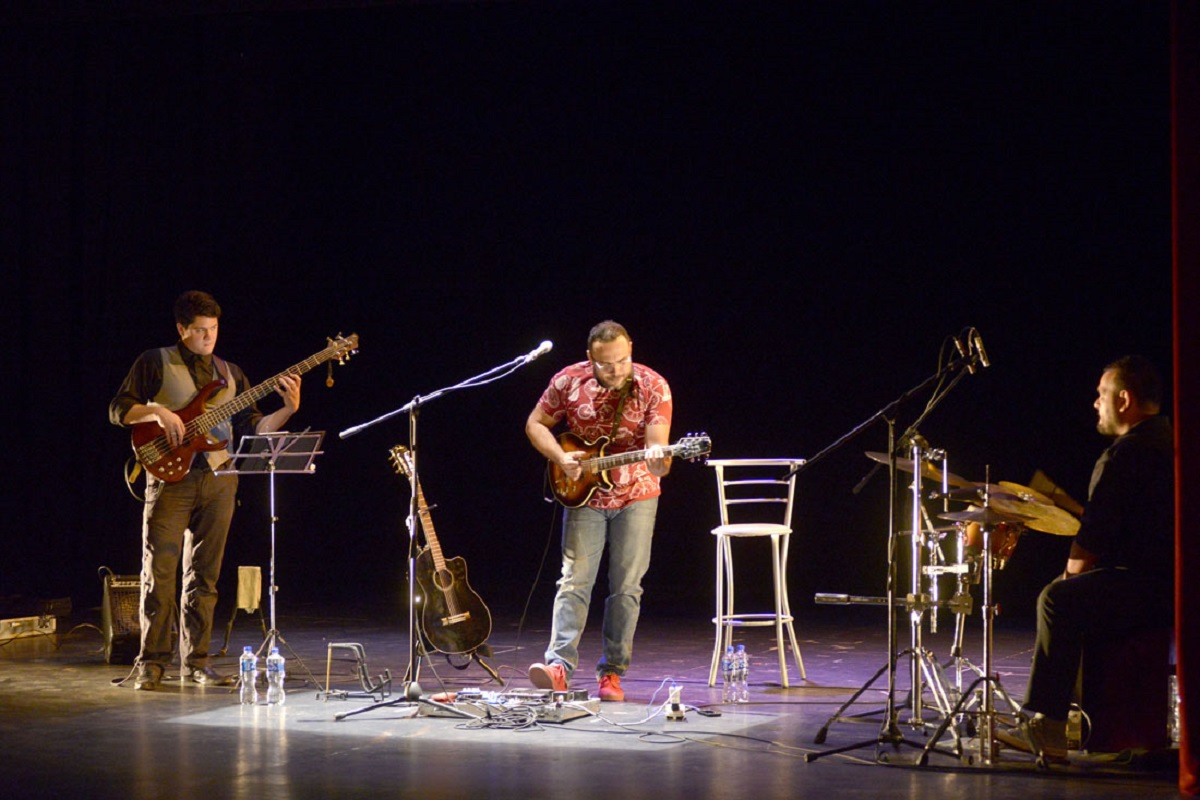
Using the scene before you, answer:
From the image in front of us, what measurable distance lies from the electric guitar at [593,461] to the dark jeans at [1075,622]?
1613 millimetres

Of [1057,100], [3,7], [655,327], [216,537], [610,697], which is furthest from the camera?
[655,327]

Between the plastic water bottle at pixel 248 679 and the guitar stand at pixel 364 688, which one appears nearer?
the plastic water bottle at pixel 248 679

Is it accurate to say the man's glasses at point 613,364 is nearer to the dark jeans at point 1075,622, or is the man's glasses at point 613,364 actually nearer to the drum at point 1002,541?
the drum at point 1002,541

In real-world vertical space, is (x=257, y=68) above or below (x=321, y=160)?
above

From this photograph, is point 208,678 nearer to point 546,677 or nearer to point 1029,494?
point 546,677

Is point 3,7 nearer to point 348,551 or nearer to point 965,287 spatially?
point 348,551

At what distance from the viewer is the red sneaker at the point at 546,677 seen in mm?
5398

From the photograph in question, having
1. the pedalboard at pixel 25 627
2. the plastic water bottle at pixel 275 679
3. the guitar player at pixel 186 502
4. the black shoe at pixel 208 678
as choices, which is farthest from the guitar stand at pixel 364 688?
the pedalboard at pixel 25 627

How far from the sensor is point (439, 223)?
9.53 metres

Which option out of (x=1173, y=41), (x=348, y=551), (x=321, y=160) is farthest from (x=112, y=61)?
(x=1173, y=41)

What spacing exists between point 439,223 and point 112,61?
266 centimetres

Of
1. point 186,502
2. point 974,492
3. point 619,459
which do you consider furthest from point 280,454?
point 974,492

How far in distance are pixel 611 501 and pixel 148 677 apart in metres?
2.32

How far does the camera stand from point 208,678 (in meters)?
6.11
